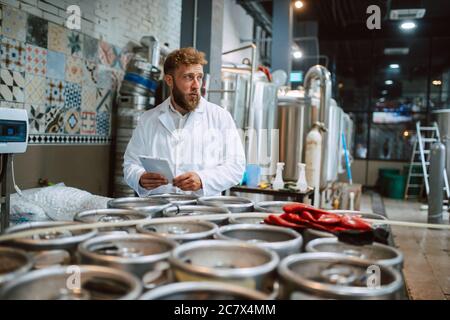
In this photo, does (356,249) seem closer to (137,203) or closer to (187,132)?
(137,203)

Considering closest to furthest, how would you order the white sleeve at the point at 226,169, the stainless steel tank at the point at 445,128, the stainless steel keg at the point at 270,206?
the stainless steel keg at the point at 270,206 < the white sleeve at the point at 226,169 < the stainless steel tank at the point at 445,128

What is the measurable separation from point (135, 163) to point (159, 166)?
1.36 ft

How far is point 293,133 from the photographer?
16.0 ft

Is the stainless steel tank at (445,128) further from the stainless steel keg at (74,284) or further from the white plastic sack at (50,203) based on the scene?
the stainless steel keg at (74,284)

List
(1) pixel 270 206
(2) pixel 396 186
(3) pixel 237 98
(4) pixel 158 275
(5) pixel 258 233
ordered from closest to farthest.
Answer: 1. (4) pixel 158 275
2. (5) pixel 258 233
3. (1) pixel 270 206
4. (3) pixel 237 98
5. (2) pixel 396 186

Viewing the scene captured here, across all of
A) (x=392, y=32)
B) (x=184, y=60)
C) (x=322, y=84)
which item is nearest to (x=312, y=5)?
(x=392, y=32)

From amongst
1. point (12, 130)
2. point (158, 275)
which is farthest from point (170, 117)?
point (158, 275)

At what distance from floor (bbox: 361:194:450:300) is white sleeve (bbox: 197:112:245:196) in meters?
1.12

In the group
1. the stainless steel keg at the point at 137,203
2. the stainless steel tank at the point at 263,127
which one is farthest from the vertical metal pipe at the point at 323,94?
the stainless steel keg at the point at 137,203

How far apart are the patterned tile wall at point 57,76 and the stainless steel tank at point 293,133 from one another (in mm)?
1994

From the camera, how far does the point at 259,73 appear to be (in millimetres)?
4879

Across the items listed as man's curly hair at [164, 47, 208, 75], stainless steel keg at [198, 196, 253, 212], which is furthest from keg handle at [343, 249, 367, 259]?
man's curly hair at [164, 47, 208, 75]

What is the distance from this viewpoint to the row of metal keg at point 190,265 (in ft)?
2.43

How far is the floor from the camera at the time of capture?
3.51 m
